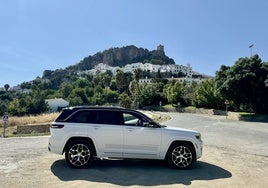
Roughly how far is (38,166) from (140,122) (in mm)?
3431

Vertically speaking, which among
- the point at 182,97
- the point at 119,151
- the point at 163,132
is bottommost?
the point at 119,151

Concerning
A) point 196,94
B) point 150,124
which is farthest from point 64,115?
point 196,94

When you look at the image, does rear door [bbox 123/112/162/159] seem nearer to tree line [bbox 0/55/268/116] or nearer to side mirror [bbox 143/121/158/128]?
side mirror [bbox 143/121/158/128]

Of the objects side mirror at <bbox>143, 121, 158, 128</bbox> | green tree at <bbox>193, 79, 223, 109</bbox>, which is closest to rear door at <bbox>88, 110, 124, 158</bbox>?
side mirror at <bbox>143, 121, 158, 128</bbox>

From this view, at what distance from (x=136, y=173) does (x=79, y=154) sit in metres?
1.79

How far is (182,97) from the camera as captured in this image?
244 feet

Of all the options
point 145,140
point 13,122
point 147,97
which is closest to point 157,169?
point 145,140

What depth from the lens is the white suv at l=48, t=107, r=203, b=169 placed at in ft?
27.5

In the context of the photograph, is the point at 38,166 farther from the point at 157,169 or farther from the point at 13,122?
the point at 13,122

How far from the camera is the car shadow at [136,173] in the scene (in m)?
7.34

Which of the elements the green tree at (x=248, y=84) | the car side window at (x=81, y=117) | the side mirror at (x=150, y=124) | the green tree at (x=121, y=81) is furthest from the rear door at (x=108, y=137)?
the green tree at (x=121, y=81)

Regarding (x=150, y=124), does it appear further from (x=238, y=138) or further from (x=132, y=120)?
(x=238, y=138)

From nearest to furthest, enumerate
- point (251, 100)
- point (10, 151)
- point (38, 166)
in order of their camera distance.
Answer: point (38, 166) → point (10, 151) → point (251, 100)

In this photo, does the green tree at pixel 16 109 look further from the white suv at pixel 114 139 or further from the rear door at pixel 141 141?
the rear door at pixel 141 141
